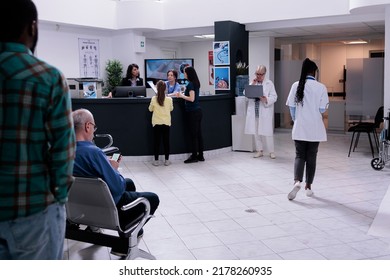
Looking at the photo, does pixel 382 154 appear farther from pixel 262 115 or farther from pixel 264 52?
pixel 264 52

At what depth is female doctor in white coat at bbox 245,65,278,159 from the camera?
28.0 ft

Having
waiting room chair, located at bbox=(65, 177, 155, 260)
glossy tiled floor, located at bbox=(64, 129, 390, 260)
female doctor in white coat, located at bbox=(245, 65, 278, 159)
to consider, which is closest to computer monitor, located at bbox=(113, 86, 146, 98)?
glossy tiled floor, located at bbox=(64, 129, 390, 260)

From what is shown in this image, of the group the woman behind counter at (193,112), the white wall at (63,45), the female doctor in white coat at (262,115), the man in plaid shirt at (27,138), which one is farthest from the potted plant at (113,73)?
the man in plaid shirt at (27,138)

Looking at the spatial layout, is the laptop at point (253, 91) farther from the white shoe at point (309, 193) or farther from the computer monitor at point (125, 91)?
the white shoe at point (309, 193)

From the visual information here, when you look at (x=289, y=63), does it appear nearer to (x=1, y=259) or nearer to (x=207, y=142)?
(x=207, y=142)

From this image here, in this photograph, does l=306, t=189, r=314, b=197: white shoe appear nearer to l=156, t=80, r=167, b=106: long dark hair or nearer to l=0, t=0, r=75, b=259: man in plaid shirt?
l=156, t=80, r=167, b=106: long dark hair

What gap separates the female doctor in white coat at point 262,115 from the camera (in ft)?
28.0

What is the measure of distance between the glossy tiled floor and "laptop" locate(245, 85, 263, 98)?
1.16m

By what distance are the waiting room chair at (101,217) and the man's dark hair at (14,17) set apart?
61.9 inches

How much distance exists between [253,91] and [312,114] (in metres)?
3.13

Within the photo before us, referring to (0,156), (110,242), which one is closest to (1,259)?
(0,156)

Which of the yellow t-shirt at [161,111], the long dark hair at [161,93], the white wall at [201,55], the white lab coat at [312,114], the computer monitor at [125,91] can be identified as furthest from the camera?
the white wall at [201,55]

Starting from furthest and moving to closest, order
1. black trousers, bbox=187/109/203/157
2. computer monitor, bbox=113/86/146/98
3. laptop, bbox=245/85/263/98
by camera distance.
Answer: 1. computer monitor, bbox=113/86/146/98
2. laptop, bbox=245/85/263/98
3. black trousers, bbox=187/109/203/157

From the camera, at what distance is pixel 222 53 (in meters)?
9.38
